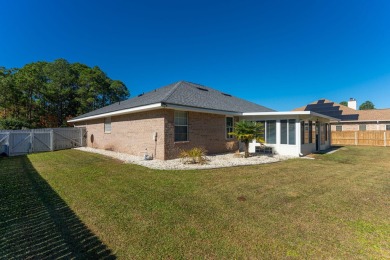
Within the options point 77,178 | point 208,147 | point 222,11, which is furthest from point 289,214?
point 222,11

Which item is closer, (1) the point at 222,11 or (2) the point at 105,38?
(1) the point at 222,11

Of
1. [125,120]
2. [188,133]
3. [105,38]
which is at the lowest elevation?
[188,133]

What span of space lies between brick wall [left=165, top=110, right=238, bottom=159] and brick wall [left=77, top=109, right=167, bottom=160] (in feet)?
1.44

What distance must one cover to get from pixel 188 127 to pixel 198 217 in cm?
777

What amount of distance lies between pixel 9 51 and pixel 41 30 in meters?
12.8

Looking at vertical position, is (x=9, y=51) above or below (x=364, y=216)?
above

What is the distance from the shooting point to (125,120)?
521 inches

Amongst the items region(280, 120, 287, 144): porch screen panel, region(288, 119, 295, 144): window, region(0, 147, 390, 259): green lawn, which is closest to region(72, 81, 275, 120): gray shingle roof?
region(280, 120, 287, 144): porch screen panel

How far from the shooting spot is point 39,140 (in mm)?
15312

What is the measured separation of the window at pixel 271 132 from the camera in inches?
507

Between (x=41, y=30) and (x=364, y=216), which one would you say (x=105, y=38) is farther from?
(x=364, y=216)

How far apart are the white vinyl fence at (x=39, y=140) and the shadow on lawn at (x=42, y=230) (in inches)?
470

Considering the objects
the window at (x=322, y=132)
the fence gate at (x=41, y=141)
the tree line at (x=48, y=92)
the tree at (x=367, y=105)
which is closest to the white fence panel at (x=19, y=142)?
the fence gate at (x=41, y=141)

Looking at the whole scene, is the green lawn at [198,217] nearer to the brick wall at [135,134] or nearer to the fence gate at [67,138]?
the brick wall at [135,134]
